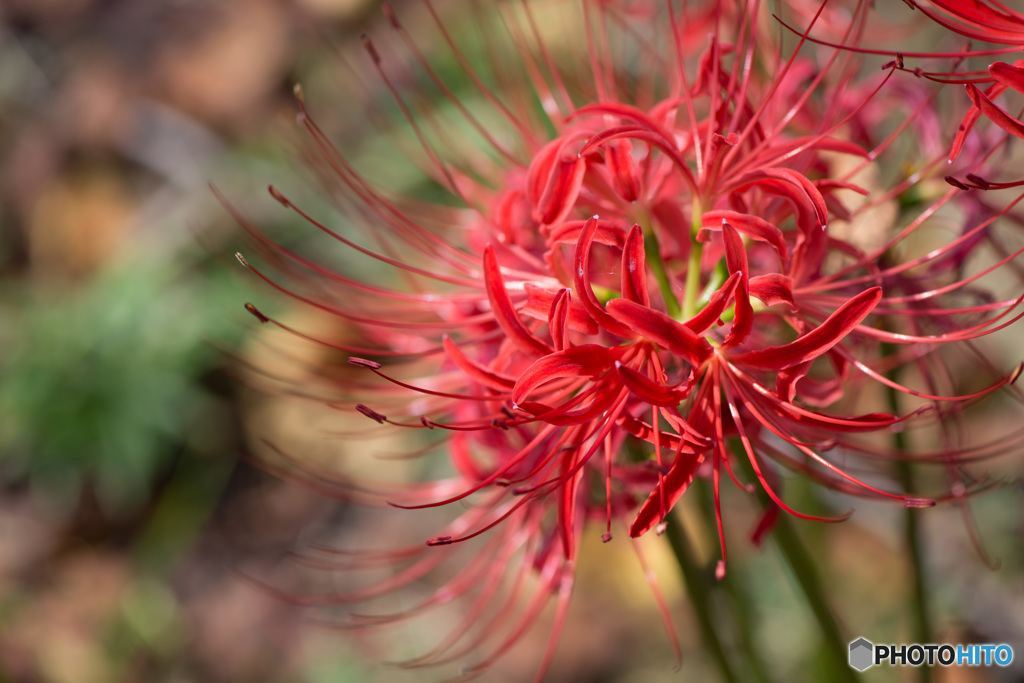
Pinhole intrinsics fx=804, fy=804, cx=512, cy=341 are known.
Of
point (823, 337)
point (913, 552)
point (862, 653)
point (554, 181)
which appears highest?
point (554, 181)

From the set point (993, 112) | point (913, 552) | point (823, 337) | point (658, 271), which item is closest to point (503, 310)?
point (658, 271)

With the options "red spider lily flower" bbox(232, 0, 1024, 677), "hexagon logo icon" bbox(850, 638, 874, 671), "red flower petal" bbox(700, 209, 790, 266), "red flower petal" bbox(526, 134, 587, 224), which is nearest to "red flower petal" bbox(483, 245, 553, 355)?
"red spider lily flower" bbox(232, 0, 1024, 677)

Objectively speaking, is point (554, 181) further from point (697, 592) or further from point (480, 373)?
point (697, 592)

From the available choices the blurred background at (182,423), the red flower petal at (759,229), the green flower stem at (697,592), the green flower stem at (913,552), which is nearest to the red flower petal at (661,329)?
the red flower petal at (759,229)

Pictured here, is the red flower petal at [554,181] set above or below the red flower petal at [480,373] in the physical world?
above

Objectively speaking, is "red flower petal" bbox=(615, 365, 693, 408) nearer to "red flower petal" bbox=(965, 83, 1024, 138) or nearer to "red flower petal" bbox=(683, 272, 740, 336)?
"red flower petal" bbox=(683, 272, 740, 336)

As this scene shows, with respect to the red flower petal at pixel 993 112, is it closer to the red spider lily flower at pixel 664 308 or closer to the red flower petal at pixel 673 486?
the red spider lily flower at pixel 664 308
